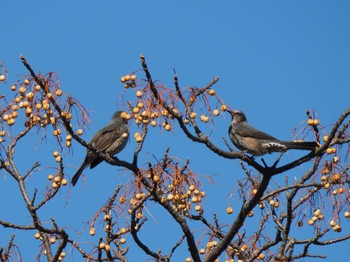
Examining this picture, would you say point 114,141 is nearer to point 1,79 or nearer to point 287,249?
point 1,79

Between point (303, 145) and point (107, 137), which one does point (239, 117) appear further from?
point (303, 145)

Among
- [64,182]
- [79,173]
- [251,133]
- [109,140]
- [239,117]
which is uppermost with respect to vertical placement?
[239,117]

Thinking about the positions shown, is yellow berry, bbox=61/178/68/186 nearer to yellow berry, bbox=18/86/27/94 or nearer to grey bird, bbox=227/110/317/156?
yellow berry, bbox=18/86/27/94

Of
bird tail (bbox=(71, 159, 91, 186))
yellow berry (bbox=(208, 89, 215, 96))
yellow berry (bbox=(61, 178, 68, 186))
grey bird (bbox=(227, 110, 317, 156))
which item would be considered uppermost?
grey bird (bbox=(227, 110, 317, 156))

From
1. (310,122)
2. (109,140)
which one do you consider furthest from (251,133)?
(310,122)

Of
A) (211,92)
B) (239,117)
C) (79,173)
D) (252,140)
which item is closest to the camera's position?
(211,92)

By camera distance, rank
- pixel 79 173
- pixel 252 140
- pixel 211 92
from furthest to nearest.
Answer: pixel 252 140
pixel 79 173
pixel 211 92

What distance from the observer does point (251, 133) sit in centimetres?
947

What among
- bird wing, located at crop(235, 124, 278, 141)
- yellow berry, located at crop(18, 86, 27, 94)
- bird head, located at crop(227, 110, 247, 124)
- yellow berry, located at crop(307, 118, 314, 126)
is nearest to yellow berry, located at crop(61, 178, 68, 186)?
yellow berry, located at crop(18, 86, 27, 94)

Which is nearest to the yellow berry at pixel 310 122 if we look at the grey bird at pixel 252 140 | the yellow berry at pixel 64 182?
the grey bird at pixel 252 140

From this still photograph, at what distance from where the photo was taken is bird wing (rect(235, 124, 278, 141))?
916cm

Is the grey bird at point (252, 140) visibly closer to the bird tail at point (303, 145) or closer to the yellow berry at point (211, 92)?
the bird tail at point (303, 145)

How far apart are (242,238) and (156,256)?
120 cm

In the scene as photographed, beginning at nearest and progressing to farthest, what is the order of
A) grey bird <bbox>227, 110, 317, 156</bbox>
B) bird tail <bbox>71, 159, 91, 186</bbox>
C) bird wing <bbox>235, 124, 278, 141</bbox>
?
bird tail <bbox>71, 159, 91, 186</bbox> → grey bird <bbox>227, 110, 317, 156</bbox> → bird wing <bbox>235, 124, 278, 141</bbox>
